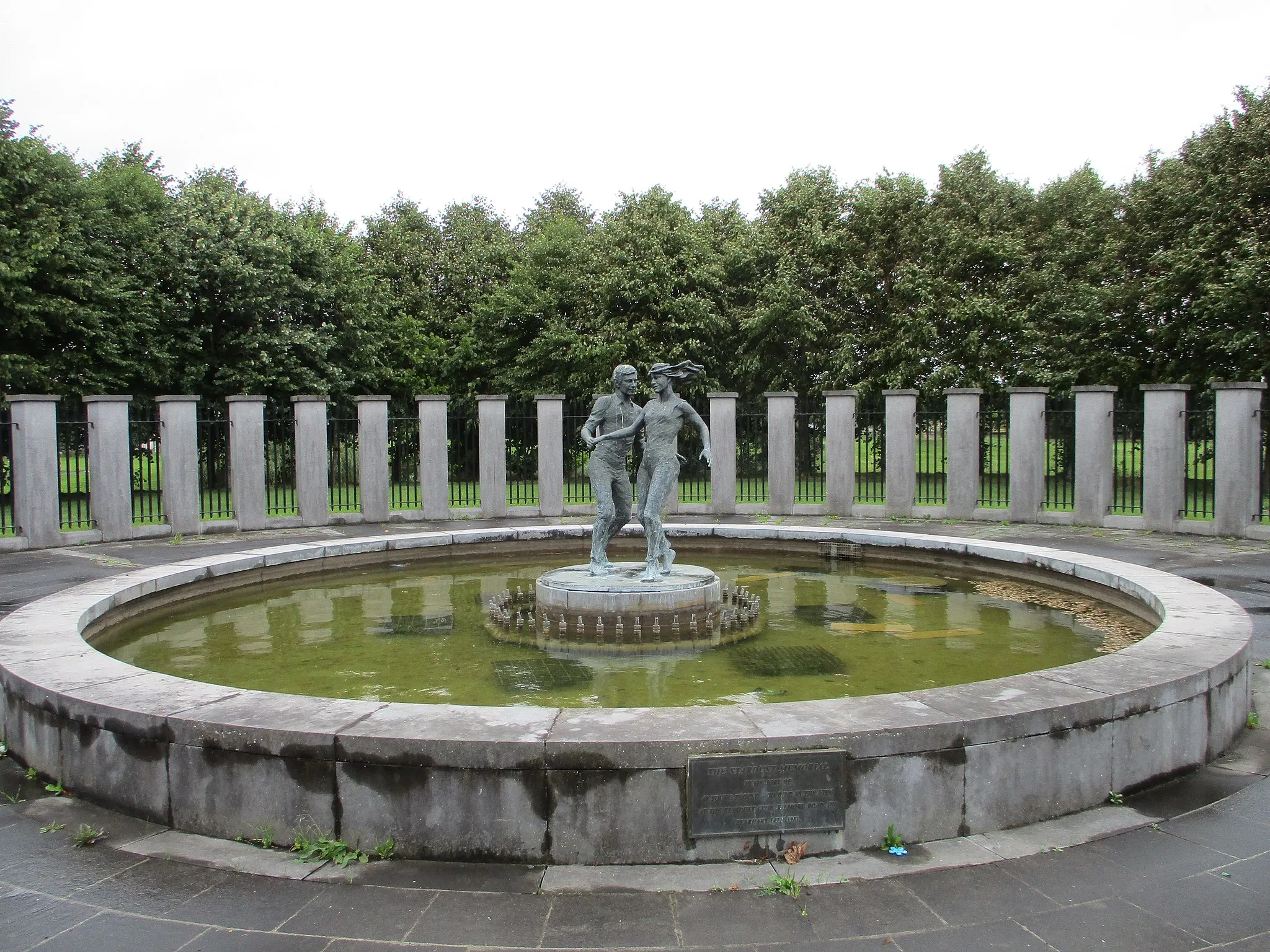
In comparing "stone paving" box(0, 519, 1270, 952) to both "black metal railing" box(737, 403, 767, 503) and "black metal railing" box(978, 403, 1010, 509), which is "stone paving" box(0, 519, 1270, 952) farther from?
"black metal railing" box(737, 403, 767, 503)

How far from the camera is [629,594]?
860 centimetres

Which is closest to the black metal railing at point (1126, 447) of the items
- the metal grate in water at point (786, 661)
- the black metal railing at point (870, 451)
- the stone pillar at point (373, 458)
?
the black metal railing at point (870, 451)

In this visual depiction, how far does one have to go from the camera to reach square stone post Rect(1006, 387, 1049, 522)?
17.0 m

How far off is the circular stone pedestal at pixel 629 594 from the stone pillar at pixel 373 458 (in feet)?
30.7

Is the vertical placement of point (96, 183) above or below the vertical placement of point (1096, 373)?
above

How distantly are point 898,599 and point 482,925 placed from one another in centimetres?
705

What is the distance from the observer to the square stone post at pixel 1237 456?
1509cm

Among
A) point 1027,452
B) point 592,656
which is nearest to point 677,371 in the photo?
point 592,656

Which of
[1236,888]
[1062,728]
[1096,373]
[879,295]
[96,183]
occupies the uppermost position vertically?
[96,183]

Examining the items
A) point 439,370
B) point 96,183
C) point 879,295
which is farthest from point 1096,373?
point 96,183

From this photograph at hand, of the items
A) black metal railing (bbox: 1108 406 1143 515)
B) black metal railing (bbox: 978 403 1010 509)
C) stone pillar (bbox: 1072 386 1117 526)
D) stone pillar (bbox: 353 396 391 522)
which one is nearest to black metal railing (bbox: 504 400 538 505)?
stone pillar (bbox: 353 396 391 522)

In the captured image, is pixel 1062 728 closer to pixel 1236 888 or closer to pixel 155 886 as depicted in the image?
pixel 1236 888

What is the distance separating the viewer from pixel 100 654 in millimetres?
6262

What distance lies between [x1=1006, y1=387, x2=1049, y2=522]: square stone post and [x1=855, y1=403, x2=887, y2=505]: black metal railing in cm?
291
